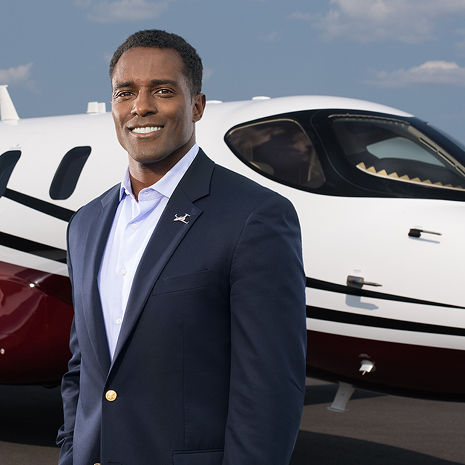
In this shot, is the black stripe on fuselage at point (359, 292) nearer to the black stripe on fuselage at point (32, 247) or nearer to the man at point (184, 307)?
the black stripe on fuselage at point (32, 247)

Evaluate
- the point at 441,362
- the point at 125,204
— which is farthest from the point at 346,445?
the point at 125,204

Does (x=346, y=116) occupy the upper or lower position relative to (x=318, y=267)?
upper

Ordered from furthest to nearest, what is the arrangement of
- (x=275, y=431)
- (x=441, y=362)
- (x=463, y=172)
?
(x=463, y=172)
(x=441, y=362)
(x=275, y=431)

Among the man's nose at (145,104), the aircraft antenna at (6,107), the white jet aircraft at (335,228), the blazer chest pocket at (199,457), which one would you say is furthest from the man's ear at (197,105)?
the aircraft antenna at (6,107)

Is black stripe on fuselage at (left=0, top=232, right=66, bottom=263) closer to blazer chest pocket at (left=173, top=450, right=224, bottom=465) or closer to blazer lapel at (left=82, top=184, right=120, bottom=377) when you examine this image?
blazer lapel at (left=82, top=184, right=120, bottom=377)

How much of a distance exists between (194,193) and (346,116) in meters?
3.50

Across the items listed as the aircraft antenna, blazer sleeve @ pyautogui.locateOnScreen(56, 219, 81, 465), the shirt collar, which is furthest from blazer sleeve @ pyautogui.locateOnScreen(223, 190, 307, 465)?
the aircraft antenna

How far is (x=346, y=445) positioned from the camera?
7031mm

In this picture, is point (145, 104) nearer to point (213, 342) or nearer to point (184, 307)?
point (184, 307)

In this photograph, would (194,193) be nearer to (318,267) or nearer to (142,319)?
(142,319)

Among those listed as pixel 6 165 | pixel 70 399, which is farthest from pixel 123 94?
pixel 6 165

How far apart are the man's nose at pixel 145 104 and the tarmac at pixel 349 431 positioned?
4.91m

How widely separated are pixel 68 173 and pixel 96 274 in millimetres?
4027

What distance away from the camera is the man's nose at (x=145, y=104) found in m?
2.09
